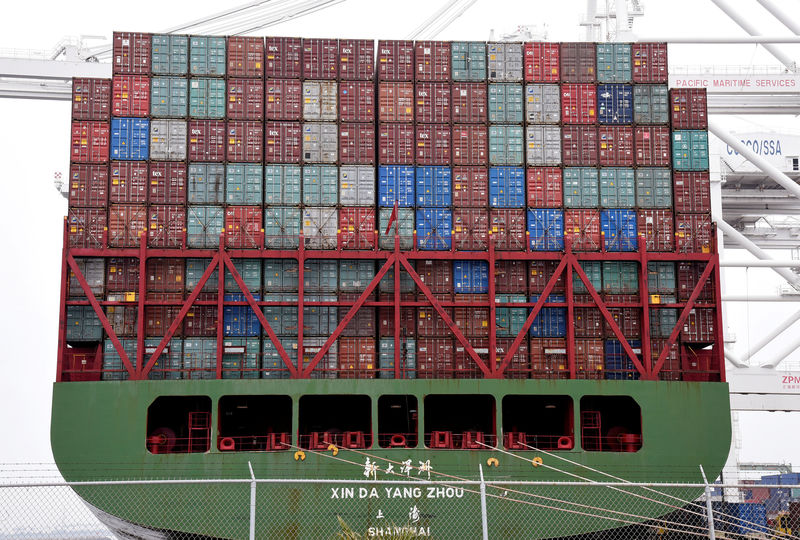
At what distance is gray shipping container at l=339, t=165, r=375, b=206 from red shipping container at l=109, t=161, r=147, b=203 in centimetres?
698

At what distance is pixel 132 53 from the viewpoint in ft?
123

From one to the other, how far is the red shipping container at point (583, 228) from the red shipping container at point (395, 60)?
7847 millimetres

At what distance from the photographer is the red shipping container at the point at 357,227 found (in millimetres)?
35969

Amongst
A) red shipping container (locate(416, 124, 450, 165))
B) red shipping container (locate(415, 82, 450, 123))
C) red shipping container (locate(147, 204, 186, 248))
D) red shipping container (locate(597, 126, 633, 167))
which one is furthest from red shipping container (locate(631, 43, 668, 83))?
red shipping container (locate(147, 204, 186, 248))

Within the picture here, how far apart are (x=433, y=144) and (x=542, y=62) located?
17.7ft

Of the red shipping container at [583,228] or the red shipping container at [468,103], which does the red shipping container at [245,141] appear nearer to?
the red shipping container at [468,103]

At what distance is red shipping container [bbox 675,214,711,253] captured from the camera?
36.8 metres

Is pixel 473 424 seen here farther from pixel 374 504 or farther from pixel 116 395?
pixel 116 395

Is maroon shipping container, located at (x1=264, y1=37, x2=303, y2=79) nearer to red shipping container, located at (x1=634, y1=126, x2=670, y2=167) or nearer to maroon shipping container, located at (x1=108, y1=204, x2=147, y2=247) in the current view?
maroon shipping container, located at (x1=108, y1=204, x2=147, y2=247)

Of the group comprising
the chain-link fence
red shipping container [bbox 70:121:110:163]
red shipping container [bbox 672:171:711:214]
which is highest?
red shipping container [bbox 70:121:110:163]

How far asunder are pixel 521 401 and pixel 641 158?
9.92 meters

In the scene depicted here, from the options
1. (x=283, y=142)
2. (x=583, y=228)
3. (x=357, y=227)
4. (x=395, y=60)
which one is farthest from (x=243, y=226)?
(x=583, y=228)

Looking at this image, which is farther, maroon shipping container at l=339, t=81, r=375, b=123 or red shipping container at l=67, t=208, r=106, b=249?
maroon shipping container at l=339, t=81, r=375, b=123

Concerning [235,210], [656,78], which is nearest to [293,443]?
[235,210]
